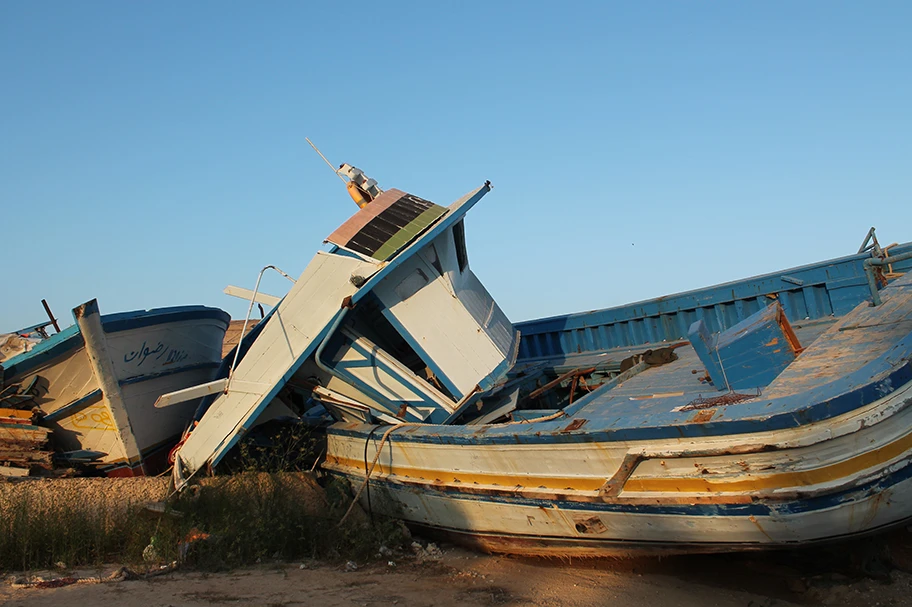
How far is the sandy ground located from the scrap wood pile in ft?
8.20

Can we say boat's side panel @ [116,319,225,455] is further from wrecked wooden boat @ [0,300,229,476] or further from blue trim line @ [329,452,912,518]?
blue trim line @ [329,452,912,518]

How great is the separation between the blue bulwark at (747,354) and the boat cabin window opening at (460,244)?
3.16 metres

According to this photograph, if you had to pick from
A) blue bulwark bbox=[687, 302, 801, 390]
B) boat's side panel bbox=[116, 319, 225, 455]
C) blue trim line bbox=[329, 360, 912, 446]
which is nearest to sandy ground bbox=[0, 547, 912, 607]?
blue trim line bbox=[329, 360, 912, 446]

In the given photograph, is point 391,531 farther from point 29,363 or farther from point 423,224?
point 29,363

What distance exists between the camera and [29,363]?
7.59 metres

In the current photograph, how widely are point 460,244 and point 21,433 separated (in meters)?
4.87

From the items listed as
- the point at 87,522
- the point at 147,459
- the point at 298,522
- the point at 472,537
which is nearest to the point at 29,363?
the point at 147,459

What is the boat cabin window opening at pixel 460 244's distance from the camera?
7.77m

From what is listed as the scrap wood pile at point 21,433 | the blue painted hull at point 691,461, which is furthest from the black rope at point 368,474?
the scrap wood pile at point 21,433

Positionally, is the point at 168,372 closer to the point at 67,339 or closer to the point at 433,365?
the point at 67,339

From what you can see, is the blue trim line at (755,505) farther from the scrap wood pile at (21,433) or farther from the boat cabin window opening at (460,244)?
the scrap wood pile at (21,433)

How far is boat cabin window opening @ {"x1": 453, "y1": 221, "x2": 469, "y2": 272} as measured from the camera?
777 centimetres

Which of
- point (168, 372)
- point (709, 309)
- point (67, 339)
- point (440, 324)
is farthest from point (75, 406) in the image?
point (709, 309)

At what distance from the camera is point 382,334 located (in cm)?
820
